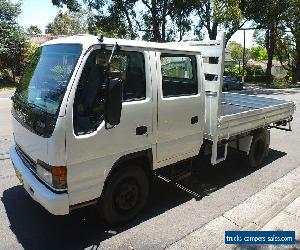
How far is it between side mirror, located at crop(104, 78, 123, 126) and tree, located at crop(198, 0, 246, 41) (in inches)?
887

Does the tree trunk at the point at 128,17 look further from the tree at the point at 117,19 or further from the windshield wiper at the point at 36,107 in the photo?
the windshield wiper at the point at 36,107

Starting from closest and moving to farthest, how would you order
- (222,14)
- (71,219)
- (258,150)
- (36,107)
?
(36,107), (71,219), (258,150), (222,14)

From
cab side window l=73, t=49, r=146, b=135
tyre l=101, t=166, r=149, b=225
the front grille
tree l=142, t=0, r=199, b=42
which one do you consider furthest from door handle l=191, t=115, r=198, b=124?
tree l=142, t=0, r=199, b=42

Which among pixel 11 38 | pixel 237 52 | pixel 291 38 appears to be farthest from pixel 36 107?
pixel 237 52

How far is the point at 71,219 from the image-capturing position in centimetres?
486

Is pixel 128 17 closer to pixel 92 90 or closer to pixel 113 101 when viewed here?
pixel 92 90

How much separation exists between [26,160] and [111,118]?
148 cm

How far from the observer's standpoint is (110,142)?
418 centimetres

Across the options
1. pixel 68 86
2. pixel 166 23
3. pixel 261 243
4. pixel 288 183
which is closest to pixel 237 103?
pixel 288 183

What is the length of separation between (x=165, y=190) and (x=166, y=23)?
2220 cm

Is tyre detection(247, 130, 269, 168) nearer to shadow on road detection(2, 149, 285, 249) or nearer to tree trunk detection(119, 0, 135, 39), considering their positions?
shadow on road detection(2, 149, 285, 249)

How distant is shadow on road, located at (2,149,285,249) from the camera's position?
4336 millimetres

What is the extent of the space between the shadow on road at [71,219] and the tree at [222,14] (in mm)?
20548

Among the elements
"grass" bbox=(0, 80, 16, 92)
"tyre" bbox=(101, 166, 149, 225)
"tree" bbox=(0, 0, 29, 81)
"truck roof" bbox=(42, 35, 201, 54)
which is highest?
"tree" bbox=(0, 0, 29, 81)
